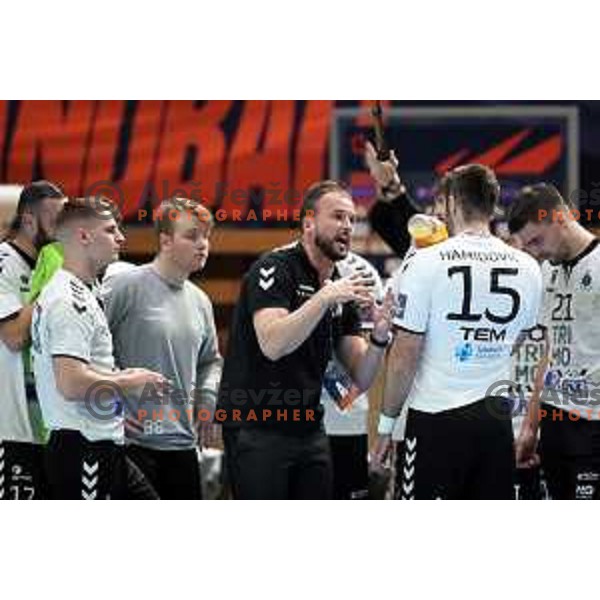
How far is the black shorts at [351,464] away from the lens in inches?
263

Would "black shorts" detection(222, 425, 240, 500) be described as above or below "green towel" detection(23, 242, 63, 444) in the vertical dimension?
below

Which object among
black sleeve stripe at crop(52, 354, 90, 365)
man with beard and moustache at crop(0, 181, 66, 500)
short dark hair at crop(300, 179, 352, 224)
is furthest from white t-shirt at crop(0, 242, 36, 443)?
short dark hair at crop(300, 179, 352, 224)

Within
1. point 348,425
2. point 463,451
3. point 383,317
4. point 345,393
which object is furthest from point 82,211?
point 463,451

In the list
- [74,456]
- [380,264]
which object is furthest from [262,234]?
[74,456]

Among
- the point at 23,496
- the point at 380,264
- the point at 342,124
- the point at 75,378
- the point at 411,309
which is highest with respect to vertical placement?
the point at 342,124

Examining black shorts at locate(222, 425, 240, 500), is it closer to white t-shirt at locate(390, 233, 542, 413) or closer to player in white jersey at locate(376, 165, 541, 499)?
player in white jersey at locate(376, 165, 541, 499)

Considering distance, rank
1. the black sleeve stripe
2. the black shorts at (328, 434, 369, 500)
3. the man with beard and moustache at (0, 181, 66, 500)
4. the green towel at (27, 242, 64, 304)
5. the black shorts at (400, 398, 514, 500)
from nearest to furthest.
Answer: the black sleeve stripe, the black shorts at (400, 398, 514, 500), the green towel at (27, 242, 64, 304), the man with beard and moustache at (0, 181, 66, 500), the black shorts at (328, 434, 369, 500)

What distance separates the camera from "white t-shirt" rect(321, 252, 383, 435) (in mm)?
6449

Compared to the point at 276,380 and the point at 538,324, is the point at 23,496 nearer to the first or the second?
the point at 276,380

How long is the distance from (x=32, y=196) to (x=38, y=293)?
63 centimetres

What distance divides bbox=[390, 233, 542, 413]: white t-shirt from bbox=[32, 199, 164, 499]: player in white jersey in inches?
49.7

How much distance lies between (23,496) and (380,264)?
2.18 metres

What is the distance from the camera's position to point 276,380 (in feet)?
20.2

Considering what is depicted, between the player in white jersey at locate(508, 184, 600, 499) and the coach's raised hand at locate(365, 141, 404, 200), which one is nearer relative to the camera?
the player in white jersey at locate(508, 184, 600, 499)
